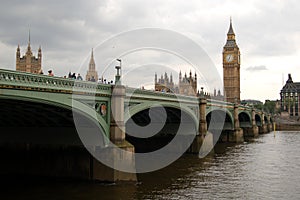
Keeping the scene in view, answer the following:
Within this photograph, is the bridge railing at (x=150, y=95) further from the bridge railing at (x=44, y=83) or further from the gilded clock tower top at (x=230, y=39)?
the gilded clock tower top at (x=230, y=39)

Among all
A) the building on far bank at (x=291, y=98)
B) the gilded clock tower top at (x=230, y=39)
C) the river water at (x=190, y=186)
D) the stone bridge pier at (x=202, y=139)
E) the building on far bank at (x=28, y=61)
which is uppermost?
the gilded clock tower top at (x=230, y=39)

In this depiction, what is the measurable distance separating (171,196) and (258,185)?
625 cm

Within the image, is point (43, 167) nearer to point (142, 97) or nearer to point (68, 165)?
point (68, 165)

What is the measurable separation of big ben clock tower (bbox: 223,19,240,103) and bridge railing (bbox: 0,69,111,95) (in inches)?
4490

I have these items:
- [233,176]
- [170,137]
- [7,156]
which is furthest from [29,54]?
[233,176]

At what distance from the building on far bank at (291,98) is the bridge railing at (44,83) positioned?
439 feet

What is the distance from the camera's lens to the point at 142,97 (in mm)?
23438

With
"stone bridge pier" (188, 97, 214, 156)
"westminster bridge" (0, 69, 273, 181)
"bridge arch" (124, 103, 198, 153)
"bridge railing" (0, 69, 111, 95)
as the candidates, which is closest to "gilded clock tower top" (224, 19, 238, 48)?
"stone bridge pier" (188, 97, 214, 156)

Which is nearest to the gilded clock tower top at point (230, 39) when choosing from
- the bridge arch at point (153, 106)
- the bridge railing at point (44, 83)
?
the bridge arch at point (153, 106)

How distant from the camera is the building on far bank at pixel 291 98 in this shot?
458 ft

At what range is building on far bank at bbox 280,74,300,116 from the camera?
139625 mm

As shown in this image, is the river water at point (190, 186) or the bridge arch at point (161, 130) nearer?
the river water at point (190, 186)

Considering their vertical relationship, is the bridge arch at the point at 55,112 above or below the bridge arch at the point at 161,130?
above

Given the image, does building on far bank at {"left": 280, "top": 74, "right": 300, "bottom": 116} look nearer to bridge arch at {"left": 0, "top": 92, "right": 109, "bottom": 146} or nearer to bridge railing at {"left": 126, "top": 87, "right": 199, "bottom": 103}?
bridge railing at {"left": 126, "top": 87, "right": 199, "bottom": 103}
